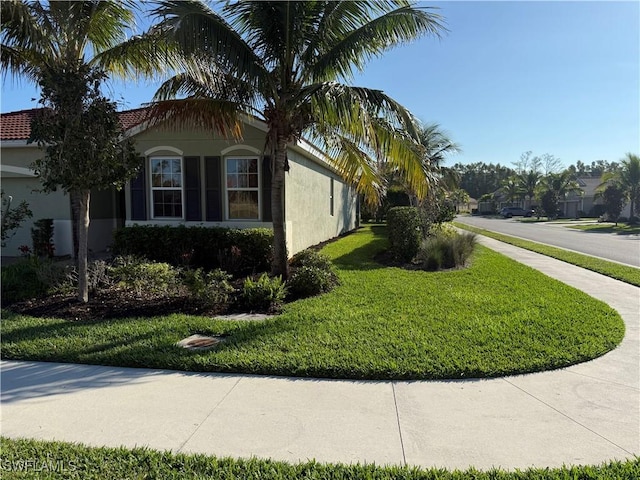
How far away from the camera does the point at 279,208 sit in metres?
8.69

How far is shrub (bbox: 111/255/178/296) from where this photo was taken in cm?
809

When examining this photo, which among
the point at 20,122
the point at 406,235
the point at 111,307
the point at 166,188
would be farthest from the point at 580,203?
the point at 111,307

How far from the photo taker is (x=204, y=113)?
9.01 meters

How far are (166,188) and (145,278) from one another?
4.42 meters

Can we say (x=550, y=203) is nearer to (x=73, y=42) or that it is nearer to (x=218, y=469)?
(x=73, y=42)

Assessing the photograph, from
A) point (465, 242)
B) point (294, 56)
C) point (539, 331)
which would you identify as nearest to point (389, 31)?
point (294, 56)

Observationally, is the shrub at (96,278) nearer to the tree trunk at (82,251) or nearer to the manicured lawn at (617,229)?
the tree trunk at (82,251)

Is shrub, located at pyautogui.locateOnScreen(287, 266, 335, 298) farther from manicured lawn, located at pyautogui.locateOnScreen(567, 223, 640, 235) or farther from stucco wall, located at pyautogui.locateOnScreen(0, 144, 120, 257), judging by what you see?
manicured lawn, located at pyautogui.locateOnScreen(567, 223, 640, 235)

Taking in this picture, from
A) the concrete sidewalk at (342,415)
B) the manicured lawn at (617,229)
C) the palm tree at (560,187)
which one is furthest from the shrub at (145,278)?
the palm tree at (560,187)

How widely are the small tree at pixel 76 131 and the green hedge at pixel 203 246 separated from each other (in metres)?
3.36

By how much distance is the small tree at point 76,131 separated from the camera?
22.4 feet

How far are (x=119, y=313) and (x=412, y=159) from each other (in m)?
6.03

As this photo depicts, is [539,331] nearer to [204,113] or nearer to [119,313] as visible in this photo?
[119,313]

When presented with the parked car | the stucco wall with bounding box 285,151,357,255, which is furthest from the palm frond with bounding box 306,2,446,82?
the parked car
